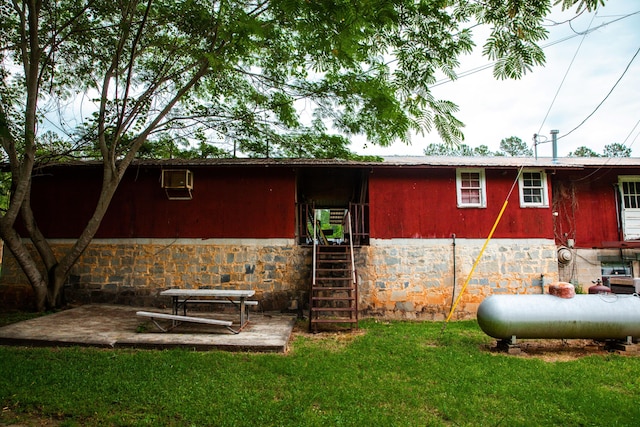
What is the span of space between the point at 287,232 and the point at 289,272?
1.11 m

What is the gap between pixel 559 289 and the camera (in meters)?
7.45

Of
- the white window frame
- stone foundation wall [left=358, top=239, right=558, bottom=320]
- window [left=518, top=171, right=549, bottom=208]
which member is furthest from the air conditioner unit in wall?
the white window frame

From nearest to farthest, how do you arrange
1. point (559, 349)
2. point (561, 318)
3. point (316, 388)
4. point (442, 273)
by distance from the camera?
point (316, 388) → point (561, 318) → point (559, 349) → point (442, 273)

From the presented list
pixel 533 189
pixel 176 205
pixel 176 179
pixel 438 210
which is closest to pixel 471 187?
pixel 438 210

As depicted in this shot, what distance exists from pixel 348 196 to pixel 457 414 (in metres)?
10.5

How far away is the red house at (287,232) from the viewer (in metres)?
10.5

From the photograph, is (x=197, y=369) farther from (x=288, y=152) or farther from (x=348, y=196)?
(x=348, y=196)

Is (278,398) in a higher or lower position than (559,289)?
lower

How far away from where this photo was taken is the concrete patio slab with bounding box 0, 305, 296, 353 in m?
6.79

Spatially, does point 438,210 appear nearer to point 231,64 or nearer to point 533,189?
point 533,189

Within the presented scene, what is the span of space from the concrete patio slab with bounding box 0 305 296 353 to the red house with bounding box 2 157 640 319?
62.7 inches

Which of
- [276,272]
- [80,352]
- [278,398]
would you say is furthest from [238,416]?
[276,272]

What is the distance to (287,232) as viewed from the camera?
10633mm

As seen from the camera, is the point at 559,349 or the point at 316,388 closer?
the point at 316,388
